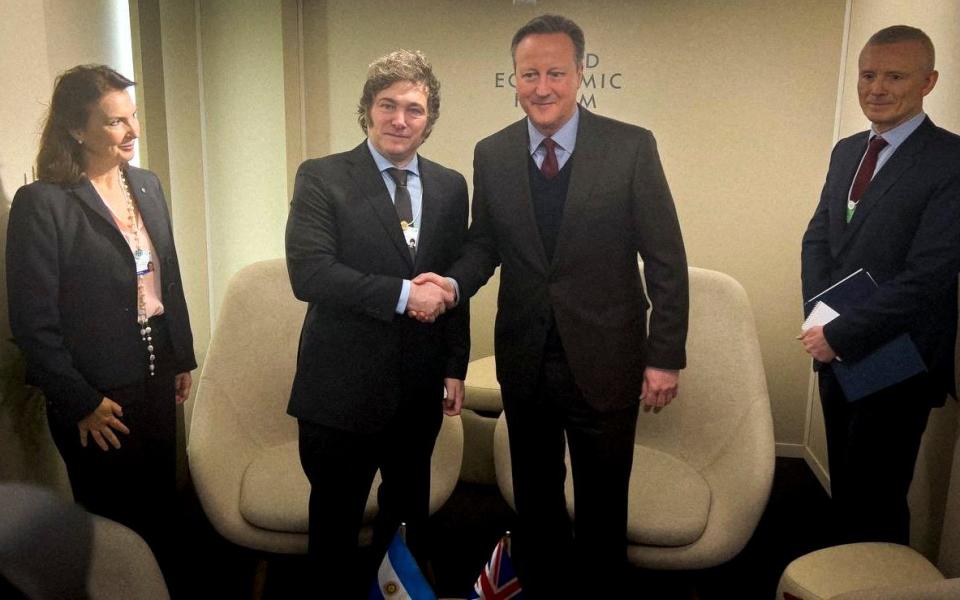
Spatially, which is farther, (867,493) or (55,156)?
(867,493)

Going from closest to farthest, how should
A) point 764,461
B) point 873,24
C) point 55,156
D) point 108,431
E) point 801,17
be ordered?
1. point 55,156
2. point 108,431
3. point 764,461
4. point 873,24
5. point 801,17

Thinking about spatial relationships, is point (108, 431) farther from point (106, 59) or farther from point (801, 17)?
point (801, 17)

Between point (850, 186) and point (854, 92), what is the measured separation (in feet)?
2.21

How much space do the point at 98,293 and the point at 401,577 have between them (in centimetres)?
98

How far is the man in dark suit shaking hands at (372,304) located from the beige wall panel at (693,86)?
908mm

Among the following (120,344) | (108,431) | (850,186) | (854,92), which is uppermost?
(854,92)


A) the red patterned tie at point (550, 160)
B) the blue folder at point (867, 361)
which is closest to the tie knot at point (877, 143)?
the blue folder at point (867, 361)

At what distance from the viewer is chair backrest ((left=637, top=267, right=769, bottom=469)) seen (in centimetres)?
246

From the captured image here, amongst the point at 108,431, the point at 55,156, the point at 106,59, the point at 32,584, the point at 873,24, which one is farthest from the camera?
the point at 873,24

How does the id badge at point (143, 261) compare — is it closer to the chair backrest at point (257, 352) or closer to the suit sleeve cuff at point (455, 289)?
the chair backrest at point (257, 352)

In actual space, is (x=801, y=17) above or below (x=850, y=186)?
above

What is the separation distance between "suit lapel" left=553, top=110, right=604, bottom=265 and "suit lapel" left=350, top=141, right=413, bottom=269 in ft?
1.27

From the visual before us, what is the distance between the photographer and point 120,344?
1903mm

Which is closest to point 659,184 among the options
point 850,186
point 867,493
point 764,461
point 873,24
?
point 850,186
